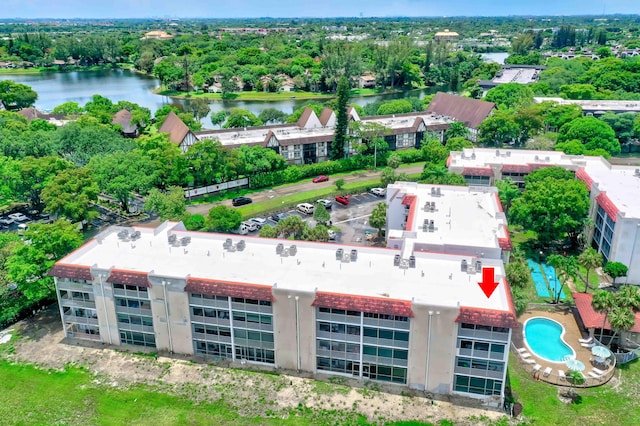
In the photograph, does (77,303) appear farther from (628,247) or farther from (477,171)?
(628,247)

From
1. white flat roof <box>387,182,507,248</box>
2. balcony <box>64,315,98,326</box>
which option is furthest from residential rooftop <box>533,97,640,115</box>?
balcony <box>64,315,98,326</box>

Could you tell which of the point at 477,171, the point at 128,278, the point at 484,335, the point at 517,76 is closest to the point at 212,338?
the point at 128,278

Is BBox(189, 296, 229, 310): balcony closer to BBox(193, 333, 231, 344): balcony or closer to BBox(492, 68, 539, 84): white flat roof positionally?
BBox(193, 333, 231, 344): balcony

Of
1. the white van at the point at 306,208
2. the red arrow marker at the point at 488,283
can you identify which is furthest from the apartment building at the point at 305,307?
the white van at the point at 306,208

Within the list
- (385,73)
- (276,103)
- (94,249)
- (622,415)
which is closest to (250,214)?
(94,249)

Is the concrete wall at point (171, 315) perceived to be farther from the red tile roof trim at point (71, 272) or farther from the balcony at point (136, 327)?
the red tile roof trim at point (71, 272)
